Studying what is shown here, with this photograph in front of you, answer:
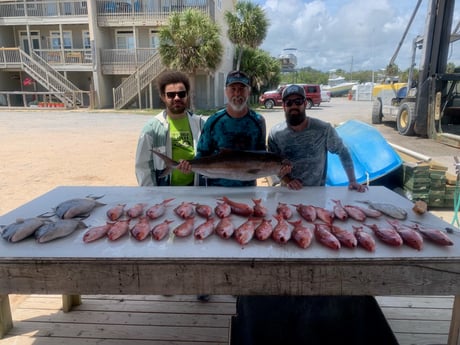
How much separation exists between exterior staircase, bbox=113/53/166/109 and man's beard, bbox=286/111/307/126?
23379mm

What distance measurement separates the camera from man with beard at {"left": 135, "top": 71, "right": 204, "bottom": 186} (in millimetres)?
3377

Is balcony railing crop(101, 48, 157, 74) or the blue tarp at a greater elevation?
balcony railing crop(101, 48, 157, 74)

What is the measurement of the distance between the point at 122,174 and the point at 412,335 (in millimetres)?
7071

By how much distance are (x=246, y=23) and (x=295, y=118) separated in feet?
92.5

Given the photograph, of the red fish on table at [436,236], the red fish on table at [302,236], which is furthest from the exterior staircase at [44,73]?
the red fish on table at [436,236]

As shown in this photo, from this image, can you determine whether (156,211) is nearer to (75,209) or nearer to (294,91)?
(75,209)

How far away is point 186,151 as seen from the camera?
348 cm

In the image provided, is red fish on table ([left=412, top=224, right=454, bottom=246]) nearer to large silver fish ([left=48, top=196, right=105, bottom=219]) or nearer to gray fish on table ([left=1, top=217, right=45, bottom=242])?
large silver fish ([left=48, top=196, right=105, bottom=219])

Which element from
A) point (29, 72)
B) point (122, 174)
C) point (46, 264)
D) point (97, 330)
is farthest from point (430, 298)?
A: point (29, 72)

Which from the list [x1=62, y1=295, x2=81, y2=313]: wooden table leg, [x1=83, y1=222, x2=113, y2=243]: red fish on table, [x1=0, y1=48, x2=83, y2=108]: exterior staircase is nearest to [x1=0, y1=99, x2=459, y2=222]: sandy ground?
[x1=62, y1=295, x2=81, y2=313]: wooden table leg

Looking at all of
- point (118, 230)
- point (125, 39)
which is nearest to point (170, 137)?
point (118, 230)

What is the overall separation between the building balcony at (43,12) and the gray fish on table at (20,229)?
2874 cm

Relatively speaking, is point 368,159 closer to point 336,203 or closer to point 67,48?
point 336,203

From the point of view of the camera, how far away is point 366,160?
654 centimetres
